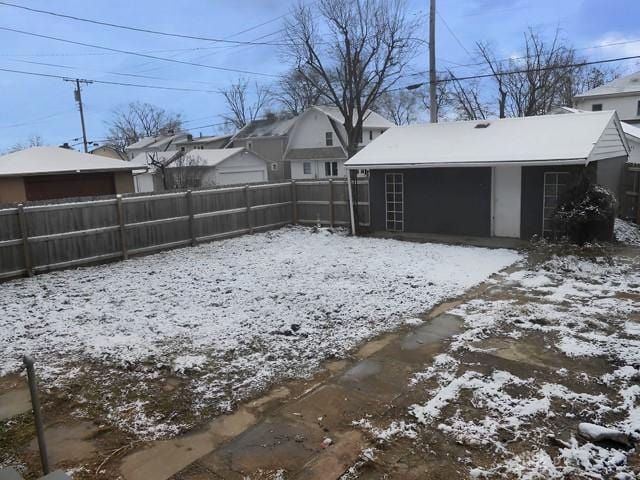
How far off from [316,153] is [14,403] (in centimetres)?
3562

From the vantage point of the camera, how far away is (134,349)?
621cm

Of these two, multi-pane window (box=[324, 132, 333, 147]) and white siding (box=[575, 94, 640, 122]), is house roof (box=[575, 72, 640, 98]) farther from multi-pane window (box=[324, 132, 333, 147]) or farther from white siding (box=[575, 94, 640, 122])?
multi-pane window (box=[324, 132, 333, 147])

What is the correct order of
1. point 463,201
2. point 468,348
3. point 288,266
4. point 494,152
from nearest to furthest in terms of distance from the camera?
point 468,348, point 288,266, point 494,152, point 463,201

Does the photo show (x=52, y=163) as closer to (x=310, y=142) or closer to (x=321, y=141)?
(x=321, y=141)

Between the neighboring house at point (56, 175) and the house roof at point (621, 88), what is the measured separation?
1427 inches

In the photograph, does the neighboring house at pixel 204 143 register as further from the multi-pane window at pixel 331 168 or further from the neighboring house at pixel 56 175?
the neighboring house at pixel 56 175

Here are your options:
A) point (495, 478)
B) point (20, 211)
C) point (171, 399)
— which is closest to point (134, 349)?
point (171, 399)

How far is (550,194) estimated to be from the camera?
1237cm

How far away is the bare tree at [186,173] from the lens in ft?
108

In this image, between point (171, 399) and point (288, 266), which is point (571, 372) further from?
point (288, 266)

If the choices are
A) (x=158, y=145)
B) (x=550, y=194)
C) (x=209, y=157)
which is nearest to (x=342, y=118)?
(x=209, y=157)

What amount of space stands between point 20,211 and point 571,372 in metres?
10.3

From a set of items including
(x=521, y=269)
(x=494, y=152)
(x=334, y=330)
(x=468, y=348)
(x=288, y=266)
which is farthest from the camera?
(x=494, y=152)

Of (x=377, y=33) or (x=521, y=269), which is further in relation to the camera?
(x=377, y=33)
